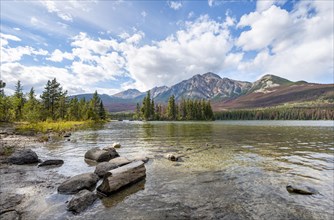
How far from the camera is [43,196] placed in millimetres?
10297

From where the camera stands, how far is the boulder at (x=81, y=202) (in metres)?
8.81

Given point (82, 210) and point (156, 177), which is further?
point (156, 177)

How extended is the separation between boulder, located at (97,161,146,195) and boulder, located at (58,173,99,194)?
1041mm

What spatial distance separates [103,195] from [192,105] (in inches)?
6342

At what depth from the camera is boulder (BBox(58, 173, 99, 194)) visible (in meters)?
11.0

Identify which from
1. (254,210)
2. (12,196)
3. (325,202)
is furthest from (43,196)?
(325,202)

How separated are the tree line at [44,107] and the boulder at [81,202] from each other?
5361 cm

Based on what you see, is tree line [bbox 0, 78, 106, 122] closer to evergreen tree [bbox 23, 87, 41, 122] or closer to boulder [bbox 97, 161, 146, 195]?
evergreen tree [bbox 23, 87, 41, 122]

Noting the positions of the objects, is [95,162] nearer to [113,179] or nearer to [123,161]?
[123,161]

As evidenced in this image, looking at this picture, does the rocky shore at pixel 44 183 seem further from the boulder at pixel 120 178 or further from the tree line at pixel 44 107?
the tree line at pixel 44 107

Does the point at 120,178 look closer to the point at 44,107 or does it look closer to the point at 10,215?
the point at 10,215

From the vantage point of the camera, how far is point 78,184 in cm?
1138

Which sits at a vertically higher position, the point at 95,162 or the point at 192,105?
the point at 192,105

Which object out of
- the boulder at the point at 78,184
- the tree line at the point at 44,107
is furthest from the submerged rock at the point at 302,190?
the tree line at the point at 44,107
